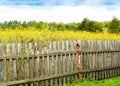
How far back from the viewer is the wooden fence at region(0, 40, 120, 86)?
33.5ft

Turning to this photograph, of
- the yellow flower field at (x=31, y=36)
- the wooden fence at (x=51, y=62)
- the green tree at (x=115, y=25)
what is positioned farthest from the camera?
the green tree at (x=115, y=25)

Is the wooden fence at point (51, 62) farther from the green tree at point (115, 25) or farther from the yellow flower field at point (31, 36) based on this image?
the green tree at point (115, 25)

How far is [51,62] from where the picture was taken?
11.7 metres

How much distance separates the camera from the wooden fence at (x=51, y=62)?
10219 mm

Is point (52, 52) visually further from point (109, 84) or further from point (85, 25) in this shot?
point (85, 25)

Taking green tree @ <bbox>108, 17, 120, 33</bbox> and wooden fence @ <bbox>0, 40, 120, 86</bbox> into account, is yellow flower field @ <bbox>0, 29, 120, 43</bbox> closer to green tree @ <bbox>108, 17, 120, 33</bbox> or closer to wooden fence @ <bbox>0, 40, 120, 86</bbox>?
wooden fence @ <bbox>0, 40, 120, 86</bbox>

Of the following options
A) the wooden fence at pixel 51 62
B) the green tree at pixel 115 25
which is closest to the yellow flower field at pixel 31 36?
the wooden fence at pixel 51 62

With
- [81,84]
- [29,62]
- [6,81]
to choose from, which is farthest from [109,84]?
[6,81]

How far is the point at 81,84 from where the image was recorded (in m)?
11.9

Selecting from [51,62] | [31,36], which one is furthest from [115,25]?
[51,62]

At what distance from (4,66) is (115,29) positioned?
3623cm

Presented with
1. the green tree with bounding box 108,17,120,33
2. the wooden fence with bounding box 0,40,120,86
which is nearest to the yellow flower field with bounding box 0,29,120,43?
the wooden fence with bounding box 0,40,120,86

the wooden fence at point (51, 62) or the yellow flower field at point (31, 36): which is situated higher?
the yellow flower field at point (31, 36)

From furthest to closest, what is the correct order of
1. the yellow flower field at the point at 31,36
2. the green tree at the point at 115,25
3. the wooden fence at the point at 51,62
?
the green tree at the point at 115,25 → the yellow flower field at the point at 31,36 → the wooden fence at the point at 51,62
